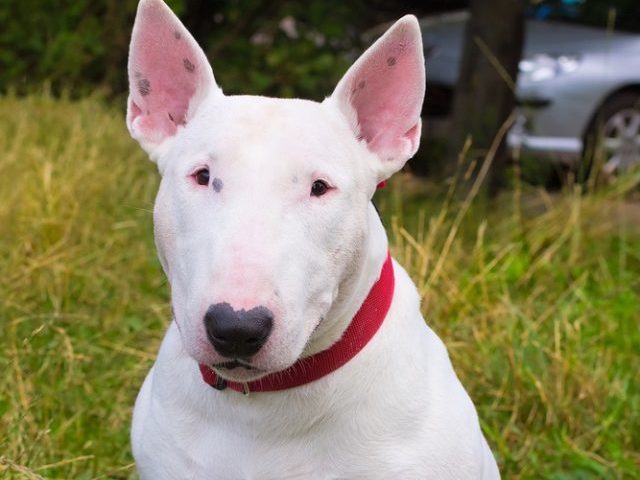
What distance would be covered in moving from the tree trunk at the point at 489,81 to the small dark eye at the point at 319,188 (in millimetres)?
4440

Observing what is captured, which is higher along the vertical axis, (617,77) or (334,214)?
(334,214)

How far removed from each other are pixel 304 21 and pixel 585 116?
7.84 feet

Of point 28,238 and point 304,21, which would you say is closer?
point 28,238

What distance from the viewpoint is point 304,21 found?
30.7ft

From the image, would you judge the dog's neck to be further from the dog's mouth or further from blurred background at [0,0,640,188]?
blurred background at [0,0,640,188]

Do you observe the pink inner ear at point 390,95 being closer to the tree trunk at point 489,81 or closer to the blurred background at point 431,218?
the blurred background at point 431,218

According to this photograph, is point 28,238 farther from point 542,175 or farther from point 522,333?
point 542,175

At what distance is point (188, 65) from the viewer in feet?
9.69

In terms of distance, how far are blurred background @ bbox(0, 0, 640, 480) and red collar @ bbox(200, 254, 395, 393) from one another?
0.60 meters

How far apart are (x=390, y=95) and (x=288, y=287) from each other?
75 centimetres

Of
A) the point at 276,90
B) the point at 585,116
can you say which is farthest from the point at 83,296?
the point at 585,116

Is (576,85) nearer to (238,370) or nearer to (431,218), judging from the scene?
(431,218)

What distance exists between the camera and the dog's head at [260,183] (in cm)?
239

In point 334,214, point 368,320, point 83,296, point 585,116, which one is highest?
point 334,214
